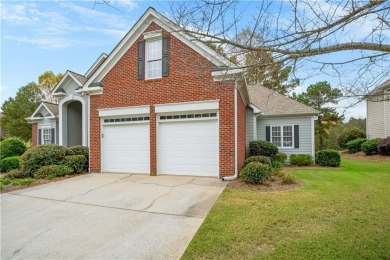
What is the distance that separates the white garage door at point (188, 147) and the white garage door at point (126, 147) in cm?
76

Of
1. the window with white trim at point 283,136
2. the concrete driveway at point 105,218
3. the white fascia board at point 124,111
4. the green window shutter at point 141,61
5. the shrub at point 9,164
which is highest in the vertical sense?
the green window shutter at point 141,61

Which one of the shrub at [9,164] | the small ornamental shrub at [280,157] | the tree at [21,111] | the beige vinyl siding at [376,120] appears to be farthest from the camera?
the tree at [21,111]

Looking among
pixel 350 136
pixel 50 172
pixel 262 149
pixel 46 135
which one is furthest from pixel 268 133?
pixel 46 135

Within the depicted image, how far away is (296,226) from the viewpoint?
4609 mm

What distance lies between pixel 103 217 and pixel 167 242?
79.5 inches

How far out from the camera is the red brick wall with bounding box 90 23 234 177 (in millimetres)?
8906

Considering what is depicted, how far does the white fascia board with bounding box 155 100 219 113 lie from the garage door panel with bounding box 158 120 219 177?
21.6 inches

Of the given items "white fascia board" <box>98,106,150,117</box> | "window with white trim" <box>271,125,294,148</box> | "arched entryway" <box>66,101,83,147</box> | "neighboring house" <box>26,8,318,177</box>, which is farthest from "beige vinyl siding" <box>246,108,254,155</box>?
"arched entryway" <box>66,101,83,147</box>

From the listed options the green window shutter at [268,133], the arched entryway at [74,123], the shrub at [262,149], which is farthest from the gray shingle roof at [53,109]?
the green window shutter at [268,133]

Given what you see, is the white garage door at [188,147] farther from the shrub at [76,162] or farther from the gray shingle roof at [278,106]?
the gray shingle roof at [278,106]

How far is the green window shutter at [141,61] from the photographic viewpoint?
10336mm

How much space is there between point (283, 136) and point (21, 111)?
1421 inches

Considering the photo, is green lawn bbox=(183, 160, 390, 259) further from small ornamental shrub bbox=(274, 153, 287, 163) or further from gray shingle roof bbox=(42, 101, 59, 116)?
gray shingle roof bbox=(42, 101, 59, 116)

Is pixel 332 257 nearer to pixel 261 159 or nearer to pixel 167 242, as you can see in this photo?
pixel 167 242
